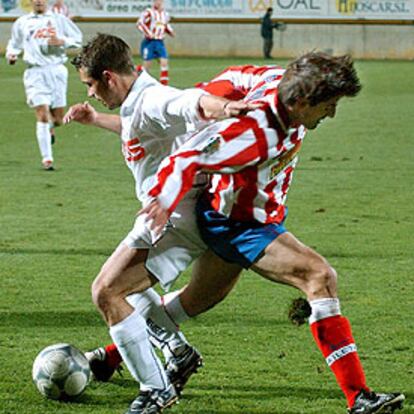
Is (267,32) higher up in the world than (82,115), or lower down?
lower down

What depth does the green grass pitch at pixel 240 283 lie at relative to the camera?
6.07m

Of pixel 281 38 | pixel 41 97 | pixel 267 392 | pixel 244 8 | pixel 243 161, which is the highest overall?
pixel 243 161

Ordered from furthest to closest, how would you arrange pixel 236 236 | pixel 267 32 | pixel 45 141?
1. pixel 267 32
2. pixel 45 141
3. pixel 236 236

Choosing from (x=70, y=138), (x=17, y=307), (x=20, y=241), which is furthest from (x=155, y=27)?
(x=17, y=307)

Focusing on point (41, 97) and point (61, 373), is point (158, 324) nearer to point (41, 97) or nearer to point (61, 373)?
point (61, 373)

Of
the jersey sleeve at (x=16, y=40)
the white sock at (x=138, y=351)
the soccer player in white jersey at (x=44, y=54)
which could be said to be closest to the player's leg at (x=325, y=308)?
the white sock at (x=138, y=351)

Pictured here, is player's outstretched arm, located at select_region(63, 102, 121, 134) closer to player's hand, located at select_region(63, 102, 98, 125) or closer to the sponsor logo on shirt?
player's hand, located at select_region(63, 102, 98, 125)

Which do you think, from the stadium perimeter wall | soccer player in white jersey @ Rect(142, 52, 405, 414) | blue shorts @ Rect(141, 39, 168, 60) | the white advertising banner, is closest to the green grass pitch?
soccer player in white jersey @ Rect(142, 52, 405, 414)

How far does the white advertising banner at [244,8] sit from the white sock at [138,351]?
3772 centimetres

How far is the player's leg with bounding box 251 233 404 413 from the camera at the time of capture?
17.3 ft

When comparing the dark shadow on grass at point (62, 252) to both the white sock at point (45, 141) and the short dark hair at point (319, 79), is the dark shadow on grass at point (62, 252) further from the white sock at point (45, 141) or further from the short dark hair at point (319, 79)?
the white sock at point (45, 141)

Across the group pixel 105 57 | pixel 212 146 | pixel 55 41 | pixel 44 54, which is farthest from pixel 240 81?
pixel 44 54

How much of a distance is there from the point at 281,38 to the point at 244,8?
73.2 inches

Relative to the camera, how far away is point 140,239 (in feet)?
18.1
